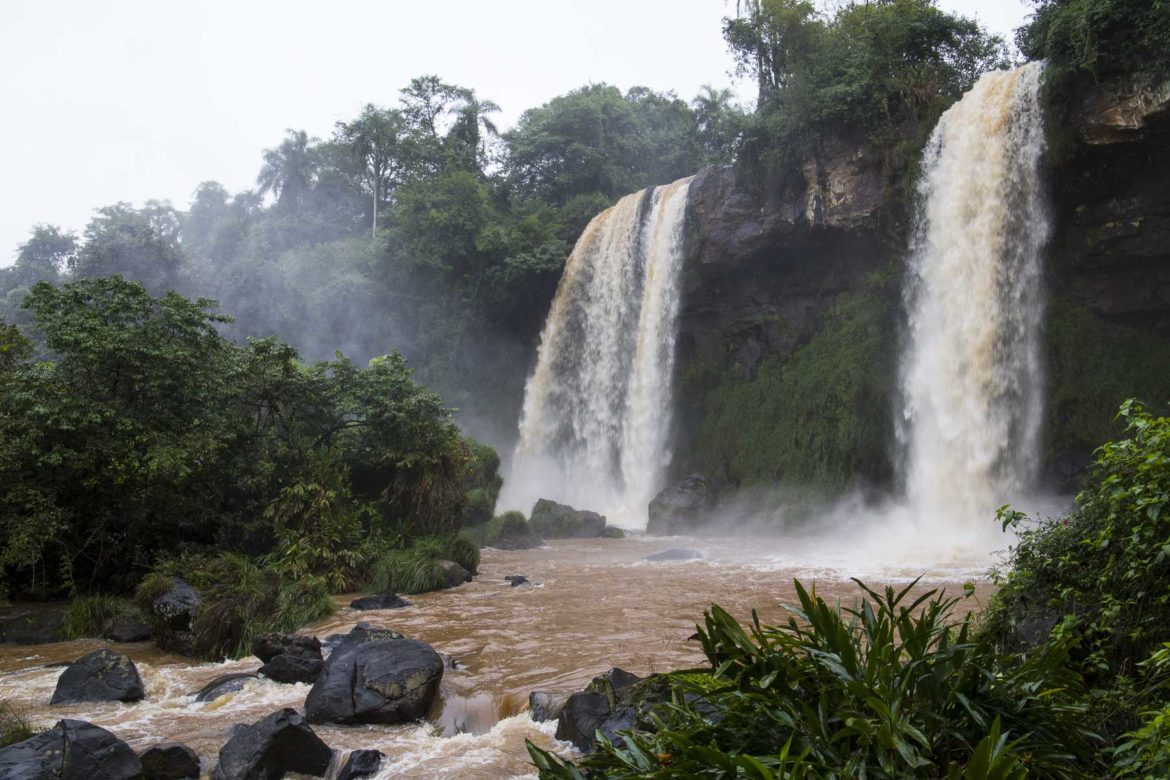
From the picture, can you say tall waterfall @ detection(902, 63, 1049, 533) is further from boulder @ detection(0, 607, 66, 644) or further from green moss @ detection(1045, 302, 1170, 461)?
boulder @ detection(0, 607, 66, 644)

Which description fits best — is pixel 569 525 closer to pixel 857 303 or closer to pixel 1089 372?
pixel 857 303

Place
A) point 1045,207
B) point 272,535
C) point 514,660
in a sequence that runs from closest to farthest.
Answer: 1. point 514,660
2. point 272,535
3. point 1045,207

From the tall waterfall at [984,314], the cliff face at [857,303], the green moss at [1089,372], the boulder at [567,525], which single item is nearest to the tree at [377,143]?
the cliff face at [857,303]

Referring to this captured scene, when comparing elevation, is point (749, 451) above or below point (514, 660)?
above

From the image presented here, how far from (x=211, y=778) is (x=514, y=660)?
133 inches

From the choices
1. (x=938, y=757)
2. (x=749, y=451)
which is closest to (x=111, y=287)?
(x=938, y=757)

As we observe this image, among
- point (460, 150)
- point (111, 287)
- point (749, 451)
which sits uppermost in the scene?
point (460, 150)

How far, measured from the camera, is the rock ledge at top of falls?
2034 cm

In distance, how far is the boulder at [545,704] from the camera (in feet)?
21.3

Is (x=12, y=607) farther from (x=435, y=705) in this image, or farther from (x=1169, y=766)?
(x=1169, y=766)

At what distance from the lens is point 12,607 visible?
9.77 m

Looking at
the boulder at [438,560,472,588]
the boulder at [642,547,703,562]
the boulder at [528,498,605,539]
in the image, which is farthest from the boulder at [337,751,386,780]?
the boulder at [528,498,605,539]

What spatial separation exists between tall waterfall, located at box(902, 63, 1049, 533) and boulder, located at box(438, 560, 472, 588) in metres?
9.90

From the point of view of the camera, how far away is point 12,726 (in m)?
5.87
